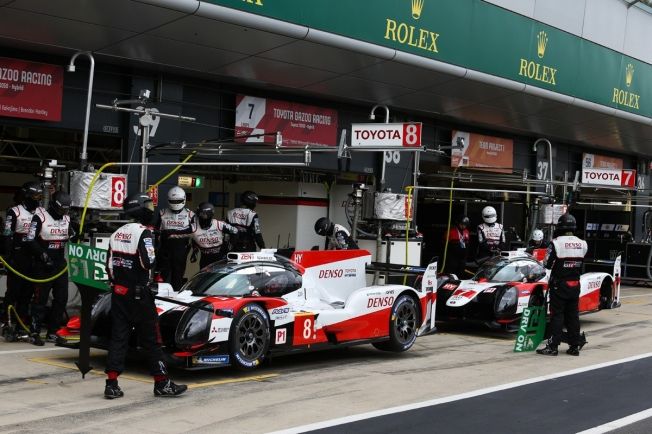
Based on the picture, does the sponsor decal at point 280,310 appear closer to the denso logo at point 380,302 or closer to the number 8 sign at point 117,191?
the denso logo at point 380,302

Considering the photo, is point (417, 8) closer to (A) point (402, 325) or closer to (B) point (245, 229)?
(B) point (245, 229)

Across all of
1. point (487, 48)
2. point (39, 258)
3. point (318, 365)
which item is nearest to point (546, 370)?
point (318, 365)

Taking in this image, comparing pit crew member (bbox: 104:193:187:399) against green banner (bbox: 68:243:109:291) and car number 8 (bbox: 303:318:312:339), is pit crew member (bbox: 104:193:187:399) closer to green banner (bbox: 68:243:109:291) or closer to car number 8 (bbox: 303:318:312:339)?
green banner (bbox: 68:243:109:291)

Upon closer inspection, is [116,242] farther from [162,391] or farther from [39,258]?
[39,258]

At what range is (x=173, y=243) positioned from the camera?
44.5 feet

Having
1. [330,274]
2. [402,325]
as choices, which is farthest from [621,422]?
[330,274]

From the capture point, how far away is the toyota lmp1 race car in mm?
8820

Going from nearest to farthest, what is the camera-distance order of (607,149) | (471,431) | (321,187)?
(471,431) < (321,187) < (607,149)

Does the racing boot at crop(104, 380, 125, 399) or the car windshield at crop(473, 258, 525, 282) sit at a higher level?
the car windshield at crop(473, 258, 525, 282)

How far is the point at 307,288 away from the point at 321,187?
28.4ft

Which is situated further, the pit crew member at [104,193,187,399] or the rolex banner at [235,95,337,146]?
the rolex banner at [235,95,337,146]

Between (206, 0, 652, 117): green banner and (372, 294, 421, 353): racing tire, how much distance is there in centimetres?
501

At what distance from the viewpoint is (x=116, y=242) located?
8.22 meters

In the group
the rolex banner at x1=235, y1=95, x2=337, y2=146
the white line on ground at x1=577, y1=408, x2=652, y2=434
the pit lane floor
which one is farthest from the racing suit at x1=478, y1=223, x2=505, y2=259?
the white line on ground at x1=577, y1=408, x2=652, y2=434
